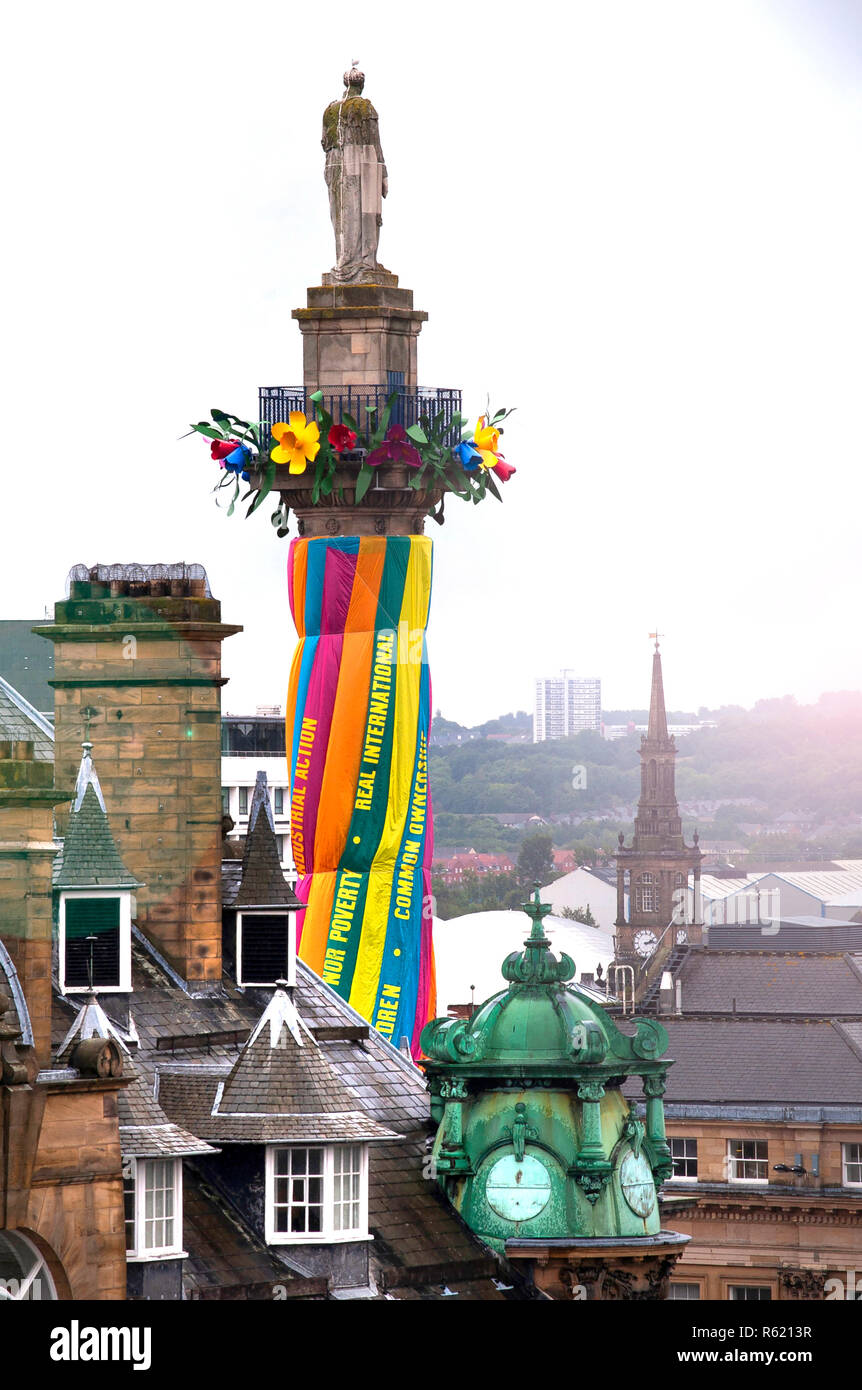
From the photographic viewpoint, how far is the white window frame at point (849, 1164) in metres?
103

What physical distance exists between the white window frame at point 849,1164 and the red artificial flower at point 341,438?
34.7m

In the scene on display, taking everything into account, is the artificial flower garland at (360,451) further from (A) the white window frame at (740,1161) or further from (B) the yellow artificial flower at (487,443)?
(A) the white window frame at (740,1161)

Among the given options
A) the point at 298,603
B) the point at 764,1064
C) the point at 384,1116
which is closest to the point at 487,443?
the point at 298,603

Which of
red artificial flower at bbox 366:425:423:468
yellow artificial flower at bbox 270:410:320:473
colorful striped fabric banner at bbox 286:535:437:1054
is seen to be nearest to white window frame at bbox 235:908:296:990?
colorful striped fabric banner at bbox 286:535:437:1054

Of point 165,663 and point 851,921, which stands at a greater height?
point 851,921

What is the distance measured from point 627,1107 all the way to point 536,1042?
1596 mm

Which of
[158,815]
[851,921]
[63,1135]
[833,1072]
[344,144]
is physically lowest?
[63,1135]

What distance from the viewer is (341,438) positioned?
76188 mm

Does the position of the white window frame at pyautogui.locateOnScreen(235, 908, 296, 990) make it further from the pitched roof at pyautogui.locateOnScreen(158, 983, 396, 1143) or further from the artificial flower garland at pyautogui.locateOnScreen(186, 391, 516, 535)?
the artificial flower garland at pyautogui.locateOnScreen(186, 391, 516, 535)

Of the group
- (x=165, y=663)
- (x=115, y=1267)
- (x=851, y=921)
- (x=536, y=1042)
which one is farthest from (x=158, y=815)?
(x=851, y=921)

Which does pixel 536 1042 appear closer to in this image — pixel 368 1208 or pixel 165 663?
pixel 368 1208

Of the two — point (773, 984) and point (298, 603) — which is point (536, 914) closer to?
point (298, 603)

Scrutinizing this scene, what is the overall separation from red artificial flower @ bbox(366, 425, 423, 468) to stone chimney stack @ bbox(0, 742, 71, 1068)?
31620mm
